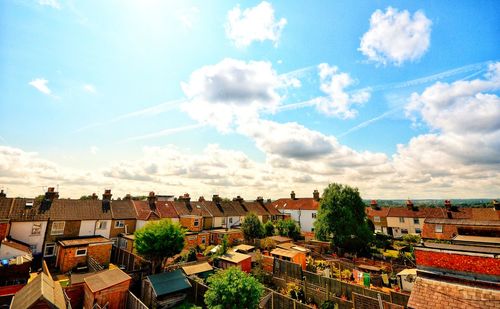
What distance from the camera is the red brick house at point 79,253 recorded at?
2586 cm

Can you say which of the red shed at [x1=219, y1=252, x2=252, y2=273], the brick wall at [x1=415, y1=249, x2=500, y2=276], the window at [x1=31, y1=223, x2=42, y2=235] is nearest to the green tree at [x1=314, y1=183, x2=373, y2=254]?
the red shed at [x1=219, y1=252, x2=252, y2=273]

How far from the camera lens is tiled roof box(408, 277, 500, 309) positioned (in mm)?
10109

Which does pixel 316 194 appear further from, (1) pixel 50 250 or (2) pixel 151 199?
(1) pixel 50 250

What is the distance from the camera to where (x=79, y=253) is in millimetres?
26797

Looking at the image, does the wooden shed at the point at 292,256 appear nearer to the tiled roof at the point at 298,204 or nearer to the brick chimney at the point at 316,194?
the tiled roof at the point at 298,204

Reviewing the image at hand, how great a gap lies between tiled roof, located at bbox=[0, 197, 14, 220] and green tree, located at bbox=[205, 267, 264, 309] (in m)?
27.7

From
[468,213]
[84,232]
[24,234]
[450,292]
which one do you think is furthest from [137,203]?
[468,213]

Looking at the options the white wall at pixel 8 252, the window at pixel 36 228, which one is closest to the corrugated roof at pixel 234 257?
the white wall at pixel 8 252

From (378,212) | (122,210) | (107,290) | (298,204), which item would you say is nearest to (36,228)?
(122,210)

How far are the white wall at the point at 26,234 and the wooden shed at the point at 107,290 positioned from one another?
15.6 meters

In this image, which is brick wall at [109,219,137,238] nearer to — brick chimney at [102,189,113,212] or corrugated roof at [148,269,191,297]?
brick chimney at [102,189,113,212]

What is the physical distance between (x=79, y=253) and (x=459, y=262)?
33861mm

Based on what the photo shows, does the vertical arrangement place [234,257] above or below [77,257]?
above

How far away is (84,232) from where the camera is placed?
3228 cm
